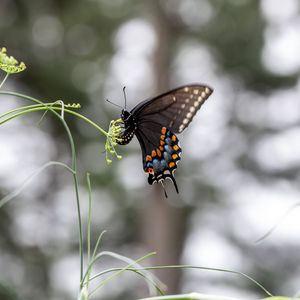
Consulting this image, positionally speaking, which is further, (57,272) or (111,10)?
(111,10)

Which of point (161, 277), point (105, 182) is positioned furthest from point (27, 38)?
point (161, 277)

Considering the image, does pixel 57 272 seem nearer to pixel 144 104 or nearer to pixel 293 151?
pixel 293 151

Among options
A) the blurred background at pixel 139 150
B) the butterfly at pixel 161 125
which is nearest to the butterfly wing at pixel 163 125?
the butterfly at pixel 161 125

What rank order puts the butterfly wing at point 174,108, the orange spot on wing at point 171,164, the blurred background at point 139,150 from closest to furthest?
the butterfly wing at point 174,108
the orange spot on wing at point 171,164
the blurred background at point 139,150

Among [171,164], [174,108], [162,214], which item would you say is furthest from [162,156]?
[162,214]

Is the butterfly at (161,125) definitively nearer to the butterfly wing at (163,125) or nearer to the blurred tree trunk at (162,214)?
the butterfly wing at (163,125)

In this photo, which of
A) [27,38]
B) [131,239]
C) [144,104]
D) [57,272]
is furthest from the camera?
[131,239]
